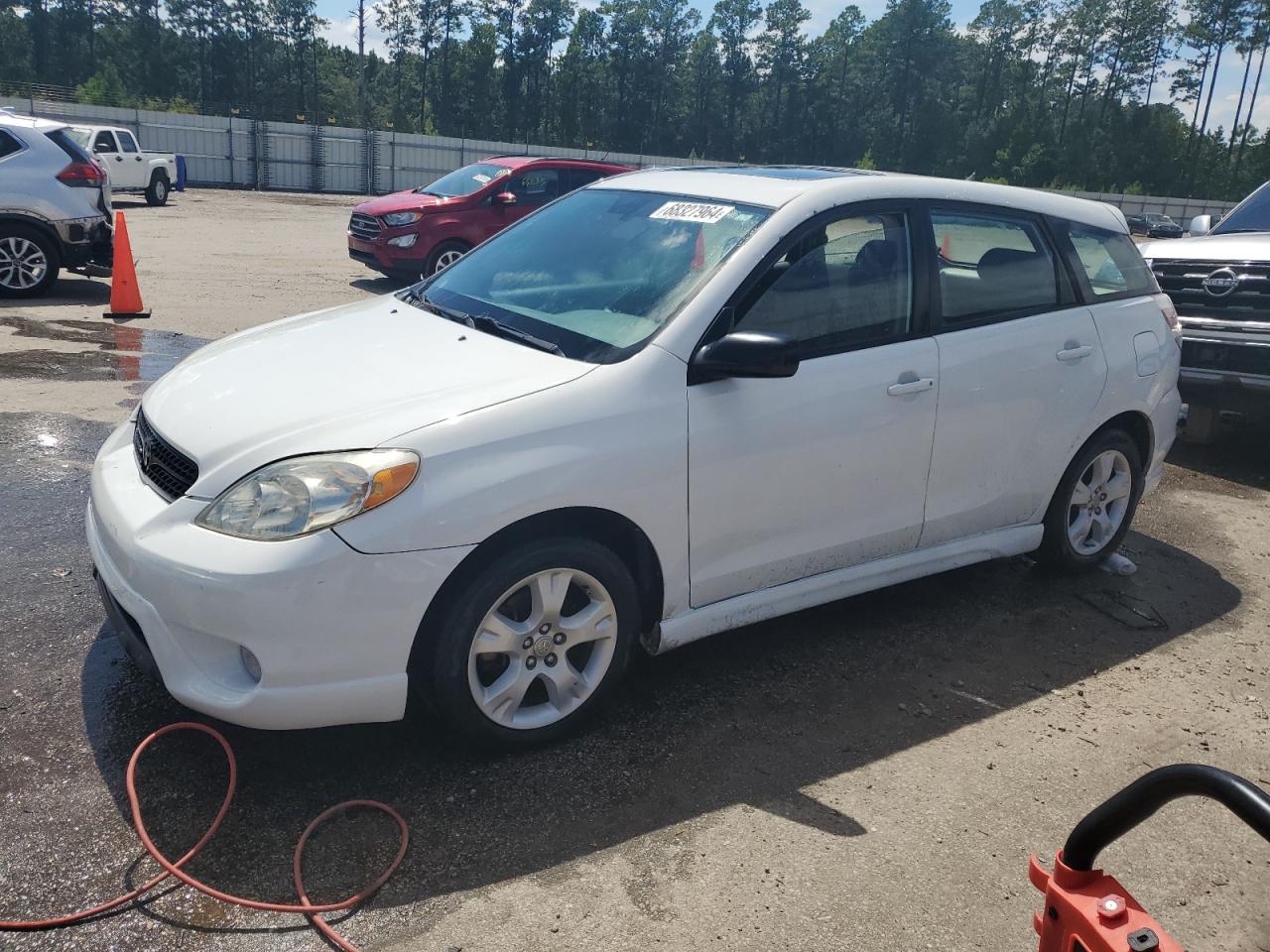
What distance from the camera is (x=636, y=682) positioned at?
12.7 ft

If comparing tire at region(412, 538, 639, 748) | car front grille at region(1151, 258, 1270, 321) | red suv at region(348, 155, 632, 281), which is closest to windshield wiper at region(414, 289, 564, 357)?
tire at region(412, 538, 639, 748)

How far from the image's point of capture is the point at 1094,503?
16.5 ft

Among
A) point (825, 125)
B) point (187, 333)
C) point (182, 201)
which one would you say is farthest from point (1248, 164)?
point (187, 333)

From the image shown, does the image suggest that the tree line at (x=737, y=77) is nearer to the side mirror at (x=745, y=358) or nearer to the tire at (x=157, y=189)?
the tire at (x=157, y=189)

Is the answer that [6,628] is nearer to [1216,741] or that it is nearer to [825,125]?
[1216,741]

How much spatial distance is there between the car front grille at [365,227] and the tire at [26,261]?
3573 millimetres

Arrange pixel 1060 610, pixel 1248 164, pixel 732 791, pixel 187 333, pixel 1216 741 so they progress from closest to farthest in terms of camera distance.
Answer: pixel 732 791 < pixel 1216 741 < pixel 1060 610 < pixel 187 333 < pixel 1248 164

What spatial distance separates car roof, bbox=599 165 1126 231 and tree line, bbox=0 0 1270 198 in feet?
232

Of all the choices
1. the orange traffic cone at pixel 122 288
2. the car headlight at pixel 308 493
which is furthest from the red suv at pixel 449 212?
the car headlight at pixel 308 493

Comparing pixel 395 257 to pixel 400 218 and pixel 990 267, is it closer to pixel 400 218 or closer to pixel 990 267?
pixel 400 218

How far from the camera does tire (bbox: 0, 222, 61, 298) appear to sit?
10.7 meters

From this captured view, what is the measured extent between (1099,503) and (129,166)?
966 inches

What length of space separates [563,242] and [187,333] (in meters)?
6.54

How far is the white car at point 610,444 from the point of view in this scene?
2.96 metres
